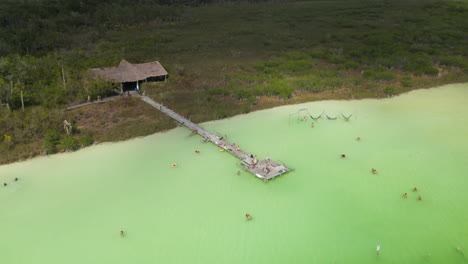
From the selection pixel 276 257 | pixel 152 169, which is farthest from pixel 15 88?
pixel 276 257

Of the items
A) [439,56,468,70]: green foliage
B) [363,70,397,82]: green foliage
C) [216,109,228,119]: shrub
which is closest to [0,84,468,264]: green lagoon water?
[216,109,228,119]: shrub

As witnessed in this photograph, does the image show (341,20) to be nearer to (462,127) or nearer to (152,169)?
(462,127)

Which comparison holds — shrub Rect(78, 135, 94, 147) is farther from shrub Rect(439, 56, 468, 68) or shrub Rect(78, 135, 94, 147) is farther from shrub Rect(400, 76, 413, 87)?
shrub Rect(439, 56, 468, 68)

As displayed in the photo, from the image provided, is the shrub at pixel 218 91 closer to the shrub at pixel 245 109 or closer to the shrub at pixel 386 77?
the shrub at pixel 245 109

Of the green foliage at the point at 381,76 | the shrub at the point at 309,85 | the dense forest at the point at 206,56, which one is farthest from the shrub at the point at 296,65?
the green foliage at the point at 381,76

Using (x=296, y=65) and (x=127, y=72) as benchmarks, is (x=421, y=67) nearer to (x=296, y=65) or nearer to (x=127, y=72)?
(x=296, y=65)

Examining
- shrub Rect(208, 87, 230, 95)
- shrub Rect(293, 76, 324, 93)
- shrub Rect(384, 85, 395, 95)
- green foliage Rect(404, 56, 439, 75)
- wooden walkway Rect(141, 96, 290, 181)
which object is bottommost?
wooden walkway Rect(141, 96, 290, 181)

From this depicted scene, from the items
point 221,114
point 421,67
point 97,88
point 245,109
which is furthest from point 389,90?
point 97,88
